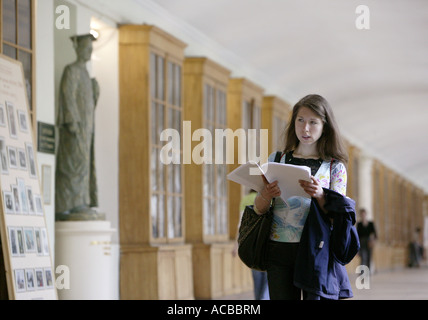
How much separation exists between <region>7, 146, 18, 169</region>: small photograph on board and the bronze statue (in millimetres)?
1680

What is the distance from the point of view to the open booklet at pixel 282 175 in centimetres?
358

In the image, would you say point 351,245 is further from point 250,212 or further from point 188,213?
point 188,213

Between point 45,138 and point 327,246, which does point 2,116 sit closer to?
point 45,138

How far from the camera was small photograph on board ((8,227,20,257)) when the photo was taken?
6.29m

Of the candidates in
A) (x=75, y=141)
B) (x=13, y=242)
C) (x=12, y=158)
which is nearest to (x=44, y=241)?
(x=13, y=242)

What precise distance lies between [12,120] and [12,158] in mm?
307

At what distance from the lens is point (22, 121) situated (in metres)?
6.71

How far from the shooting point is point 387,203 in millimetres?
29516

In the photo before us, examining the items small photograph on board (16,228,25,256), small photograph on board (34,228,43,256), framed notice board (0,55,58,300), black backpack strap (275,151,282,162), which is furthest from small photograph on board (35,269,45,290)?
black backpack strap (275,151,282,162)

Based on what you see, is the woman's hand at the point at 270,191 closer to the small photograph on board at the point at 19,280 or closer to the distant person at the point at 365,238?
the small photograph on board at the point at 19,280

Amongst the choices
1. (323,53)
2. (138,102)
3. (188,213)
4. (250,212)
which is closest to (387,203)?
(323,53)

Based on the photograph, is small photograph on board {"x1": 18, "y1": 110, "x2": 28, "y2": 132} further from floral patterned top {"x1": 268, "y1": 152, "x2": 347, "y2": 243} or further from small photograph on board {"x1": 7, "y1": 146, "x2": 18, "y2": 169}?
floral patterned top {"x1": 268, "y1": 152, "x2": 347, "y2": 243}

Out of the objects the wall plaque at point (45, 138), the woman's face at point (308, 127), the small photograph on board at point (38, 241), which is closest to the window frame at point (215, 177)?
the wall plaque at point (45, 138)
